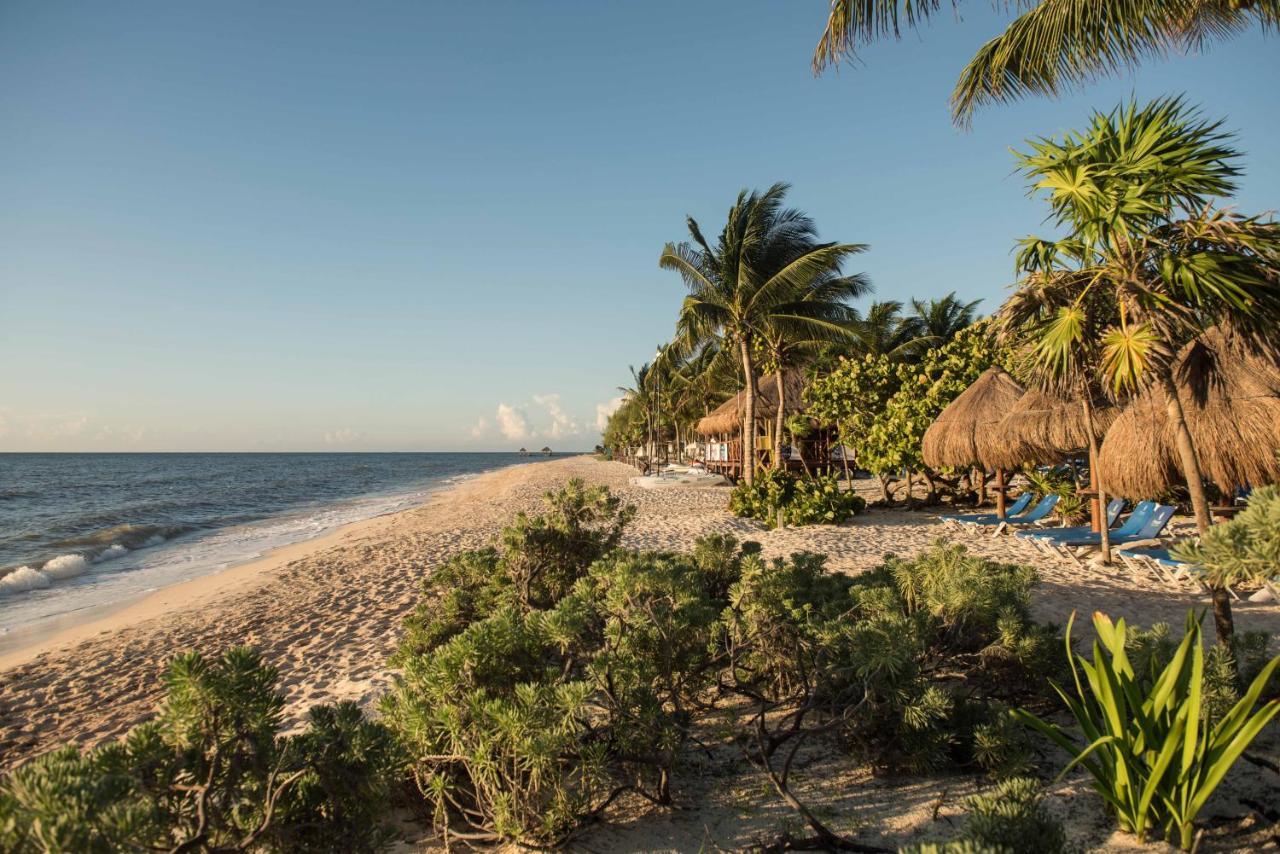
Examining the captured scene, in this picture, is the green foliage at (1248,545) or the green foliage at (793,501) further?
the green foliage at (793,501)

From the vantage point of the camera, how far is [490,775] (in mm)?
2482

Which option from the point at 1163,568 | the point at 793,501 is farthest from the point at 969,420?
the point at 1163,568

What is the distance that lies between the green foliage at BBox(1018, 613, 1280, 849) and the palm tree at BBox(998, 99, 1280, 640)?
173cm

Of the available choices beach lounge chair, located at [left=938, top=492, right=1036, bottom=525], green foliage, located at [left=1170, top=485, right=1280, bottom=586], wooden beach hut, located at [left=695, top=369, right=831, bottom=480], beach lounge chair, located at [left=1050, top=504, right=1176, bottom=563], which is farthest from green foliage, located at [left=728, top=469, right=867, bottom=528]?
green foliage, located at [left=1170, top=485, right=1280, bottom=586]

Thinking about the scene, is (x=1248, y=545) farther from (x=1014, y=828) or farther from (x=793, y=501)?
(x=793, y=501)

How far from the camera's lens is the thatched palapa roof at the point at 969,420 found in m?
10.9

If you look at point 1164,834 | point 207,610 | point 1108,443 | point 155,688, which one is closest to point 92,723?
point 155,688

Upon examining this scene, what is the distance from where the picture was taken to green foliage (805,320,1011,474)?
1290 cm

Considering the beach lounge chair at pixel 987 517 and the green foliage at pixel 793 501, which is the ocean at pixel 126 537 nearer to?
the green foliage at pixel 793 501

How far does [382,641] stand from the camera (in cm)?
638

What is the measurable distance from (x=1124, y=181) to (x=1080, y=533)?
6.56 metres

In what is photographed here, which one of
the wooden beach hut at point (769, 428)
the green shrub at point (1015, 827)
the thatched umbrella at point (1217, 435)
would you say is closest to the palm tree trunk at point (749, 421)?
the wooden beach hut at point (769, 428)

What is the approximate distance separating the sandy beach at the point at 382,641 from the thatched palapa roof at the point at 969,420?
1.41 meters

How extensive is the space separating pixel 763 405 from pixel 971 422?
11403mm
